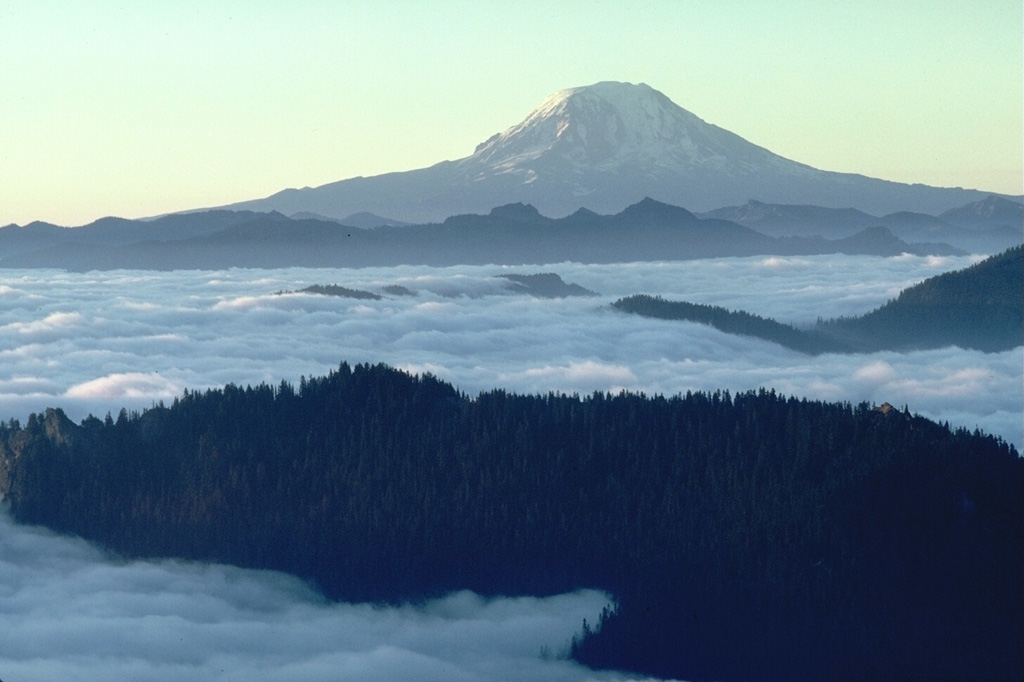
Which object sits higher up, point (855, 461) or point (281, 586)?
point (855, 461)

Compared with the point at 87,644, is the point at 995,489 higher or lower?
higher

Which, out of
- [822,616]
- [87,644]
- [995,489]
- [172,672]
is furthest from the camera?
[995,489]

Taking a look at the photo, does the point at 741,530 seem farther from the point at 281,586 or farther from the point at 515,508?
the point at 281,586

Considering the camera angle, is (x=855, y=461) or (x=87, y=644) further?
(x=855, y=461)

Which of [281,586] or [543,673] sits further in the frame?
[281,586]

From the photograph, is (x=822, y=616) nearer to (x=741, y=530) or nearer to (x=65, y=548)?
(x=741, y=530)

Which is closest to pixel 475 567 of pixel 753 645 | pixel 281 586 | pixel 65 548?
pixel 281 586

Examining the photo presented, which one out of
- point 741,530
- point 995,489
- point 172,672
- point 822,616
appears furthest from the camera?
point 995,489

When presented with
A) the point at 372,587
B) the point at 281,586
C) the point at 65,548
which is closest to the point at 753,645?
the point at 372,587

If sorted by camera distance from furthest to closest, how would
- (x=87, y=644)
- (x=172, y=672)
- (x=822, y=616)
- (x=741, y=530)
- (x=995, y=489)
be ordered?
(x=995, y=489)
(x=741, y=530)
(x=822, y=616)
(x=87, y=644)
(x=172, y=672)
